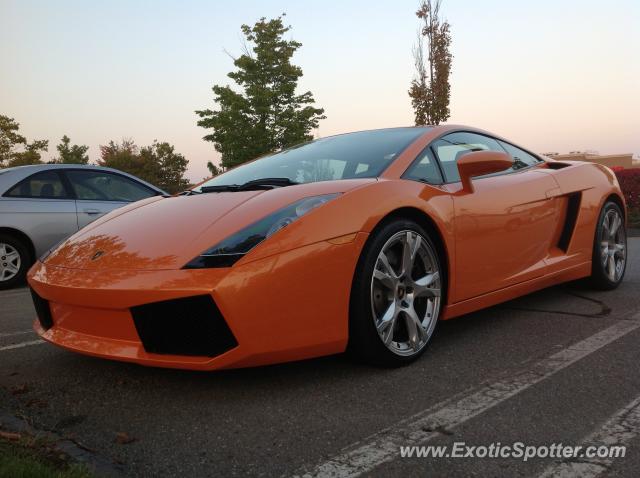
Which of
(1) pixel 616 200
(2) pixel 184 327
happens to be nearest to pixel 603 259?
(1) pixel 616 200

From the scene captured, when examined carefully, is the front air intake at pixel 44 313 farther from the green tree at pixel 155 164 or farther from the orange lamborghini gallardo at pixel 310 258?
the green tree at pixel 155 164

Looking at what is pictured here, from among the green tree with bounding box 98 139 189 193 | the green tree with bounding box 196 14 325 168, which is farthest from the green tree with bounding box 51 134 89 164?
the green tree with bounding box 196 14 325 168

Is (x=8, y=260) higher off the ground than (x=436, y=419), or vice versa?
(x=8, y=260)

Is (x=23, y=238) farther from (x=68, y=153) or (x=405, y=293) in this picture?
(x=68, y=153)

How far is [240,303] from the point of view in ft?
7.18

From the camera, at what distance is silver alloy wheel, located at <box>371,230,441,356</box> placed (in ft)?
8.68

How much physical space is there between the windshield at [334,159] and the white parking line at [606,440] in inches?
57.9

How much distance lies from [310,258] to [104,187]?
4905 millimetres

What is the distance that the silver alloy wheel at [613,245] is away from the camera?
170 inches

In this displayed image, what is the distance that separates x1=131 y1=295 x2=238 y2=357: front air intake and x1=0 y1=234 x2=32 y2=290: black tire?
420 cm

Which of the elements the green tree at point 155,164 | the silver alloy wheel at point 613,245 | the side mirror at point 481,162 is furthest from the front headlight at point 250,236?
the green tree at point 155,164

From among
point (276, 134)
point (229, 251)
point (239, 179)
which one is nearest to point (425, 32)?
point (276, 134)

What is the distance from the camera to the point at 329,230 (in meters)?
2.44

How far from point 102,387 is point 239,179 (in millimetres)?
1377
